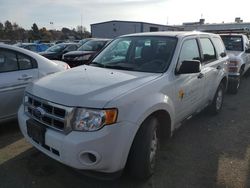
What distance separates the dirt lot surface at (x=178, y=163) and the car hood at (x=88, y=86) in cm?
85

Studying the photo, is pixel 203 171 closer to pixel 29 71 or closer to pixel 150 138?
pixel 150 138

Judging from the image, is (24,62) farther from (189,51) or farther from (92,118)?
(189,51)

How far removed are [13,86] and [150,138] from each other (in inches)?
104

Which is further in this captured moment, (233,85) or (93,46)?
(93,46)

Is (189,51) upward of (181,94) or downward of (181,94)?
upward

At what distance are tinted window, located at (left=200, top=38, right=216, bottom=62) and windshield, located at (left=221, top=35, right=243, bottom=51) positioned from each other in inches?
166

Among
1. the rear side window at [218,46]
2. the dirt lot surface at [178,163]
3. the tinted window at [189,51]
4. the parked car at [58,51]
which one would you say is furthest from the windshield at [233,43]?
the parked car at [58,51]

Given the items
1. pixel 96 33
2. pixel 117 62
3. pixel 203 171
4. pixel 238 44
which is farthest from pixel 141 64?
pixel 96 33

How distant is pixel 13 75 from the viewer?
4422 mm

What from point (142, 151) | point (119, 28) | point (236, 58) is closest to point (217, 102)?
point (236, 58)

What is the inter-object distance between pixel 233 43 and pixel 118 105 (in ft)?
25.1

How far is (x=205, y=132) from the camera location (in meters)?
4.84

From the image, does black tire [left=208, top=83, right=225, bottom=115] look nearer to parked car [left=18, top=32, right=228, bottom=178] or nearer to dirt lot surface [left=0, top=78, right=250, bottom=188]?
dirt lot surface [left=0, top=78, right=250, bottom=188]

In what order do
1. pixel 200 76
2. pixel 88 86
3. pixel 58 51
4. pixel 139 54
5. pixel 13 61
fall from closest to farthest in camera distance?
1. pixel 88 86
2. pixel 139 54
3. pixel 200 76
4. pixel 13 61
5. pixel 58 51
